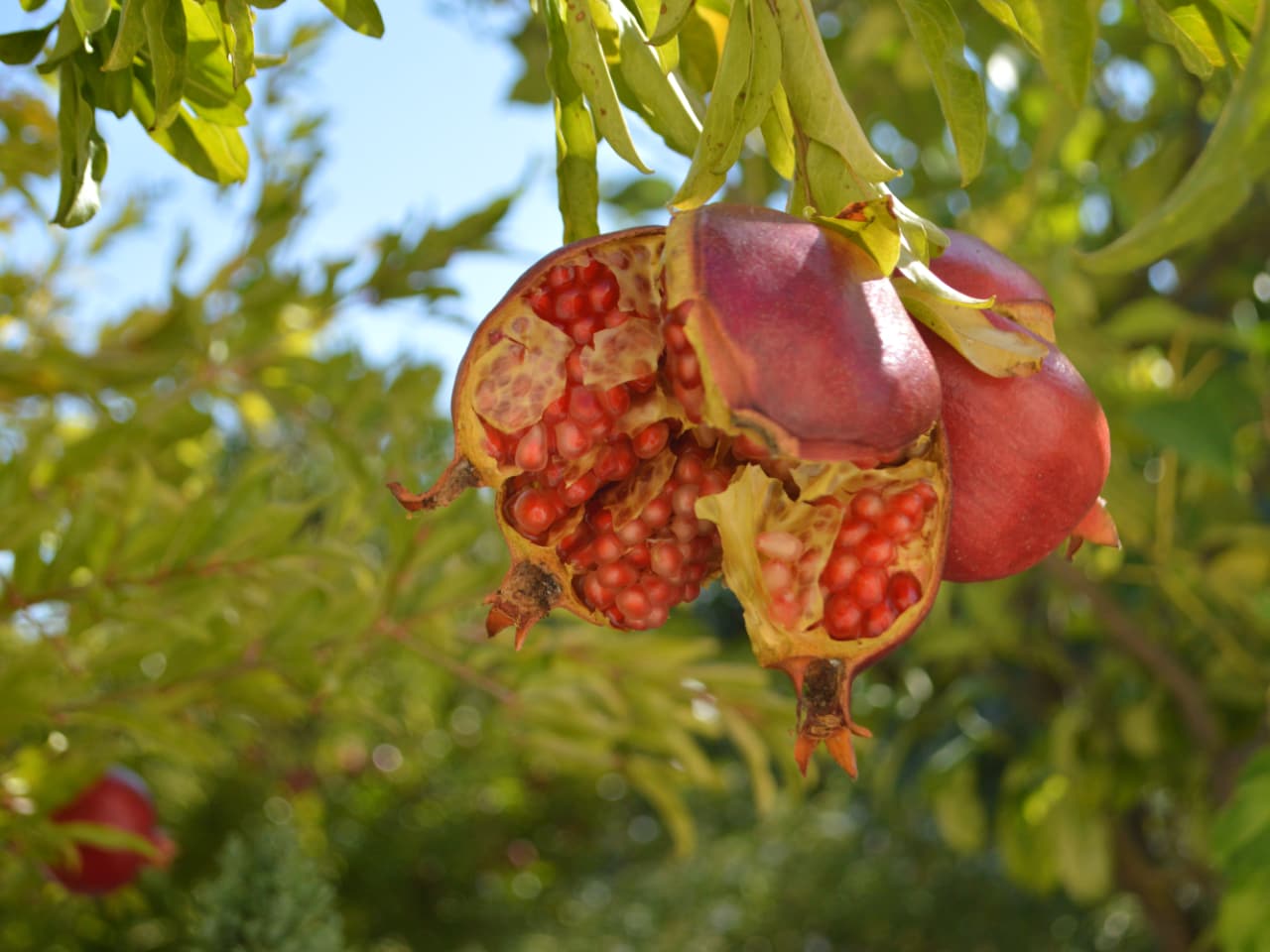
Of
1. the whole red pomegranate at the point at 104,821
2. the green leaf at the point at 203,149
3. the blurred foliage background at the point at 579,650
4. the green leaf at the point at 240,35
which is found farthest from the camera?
the whole red pomegranate at the point at 104,821

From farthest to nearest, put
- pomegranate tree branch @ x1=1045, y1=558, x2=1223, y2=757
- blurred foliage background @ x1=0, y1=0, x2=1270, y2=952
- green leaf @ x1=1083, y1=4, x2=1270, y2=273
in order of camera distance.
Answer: pomegranate tree branch @ x1=1045, y1=558, x2=1223, y2=757 < blurred foliage background @ x1=0, y1=0, x2=1270, y2=952 < green leaf @ x1=1083, y1=4, x2=1270, y2=273

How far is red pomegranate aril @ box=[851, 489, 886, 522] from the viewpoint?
43 cm

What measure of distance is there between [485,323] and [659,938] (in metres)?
Result: 1.62

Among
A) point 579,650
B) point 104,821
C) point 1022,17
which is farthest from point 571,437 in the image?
point 104,821

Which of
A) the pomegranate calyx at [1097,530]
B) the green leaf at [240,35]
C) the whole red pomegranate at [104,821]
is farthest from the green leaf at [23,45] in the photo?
the whole red pomegranate at [104,821]

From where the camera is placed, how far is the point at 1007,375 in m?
0.39

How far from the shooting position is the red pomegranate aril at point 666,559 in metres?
0.44

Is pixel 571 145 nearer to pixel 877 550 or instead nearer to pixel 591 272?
pixel 591 272

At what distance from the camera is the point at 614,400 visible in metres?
0.43

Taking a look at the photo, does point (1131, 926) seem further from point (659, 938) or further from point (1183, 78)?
point (1183, 78)

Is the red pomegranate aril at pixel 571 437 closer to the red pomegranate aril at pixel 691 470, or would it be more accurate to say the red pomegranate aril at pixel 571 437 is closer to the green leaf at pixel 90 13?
the red pomegranate aril at pixel 691 470

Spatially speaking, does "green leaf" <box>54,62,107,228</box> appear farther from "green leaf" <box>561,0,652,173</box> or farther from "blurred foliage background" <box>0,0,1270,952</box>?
"green leaf" <box>561,0,652,173</box>

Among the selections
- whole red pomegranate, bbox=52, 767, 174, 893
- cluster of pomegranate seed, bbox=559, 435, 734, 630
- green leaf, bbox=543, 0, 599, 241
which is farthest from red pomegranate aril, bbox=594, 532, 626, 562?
whole red pomegranate, bbox=52, 767, 174, 893

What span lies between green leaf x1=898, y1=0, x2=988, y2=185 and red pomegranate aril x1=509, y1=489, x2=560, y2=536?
178mm
